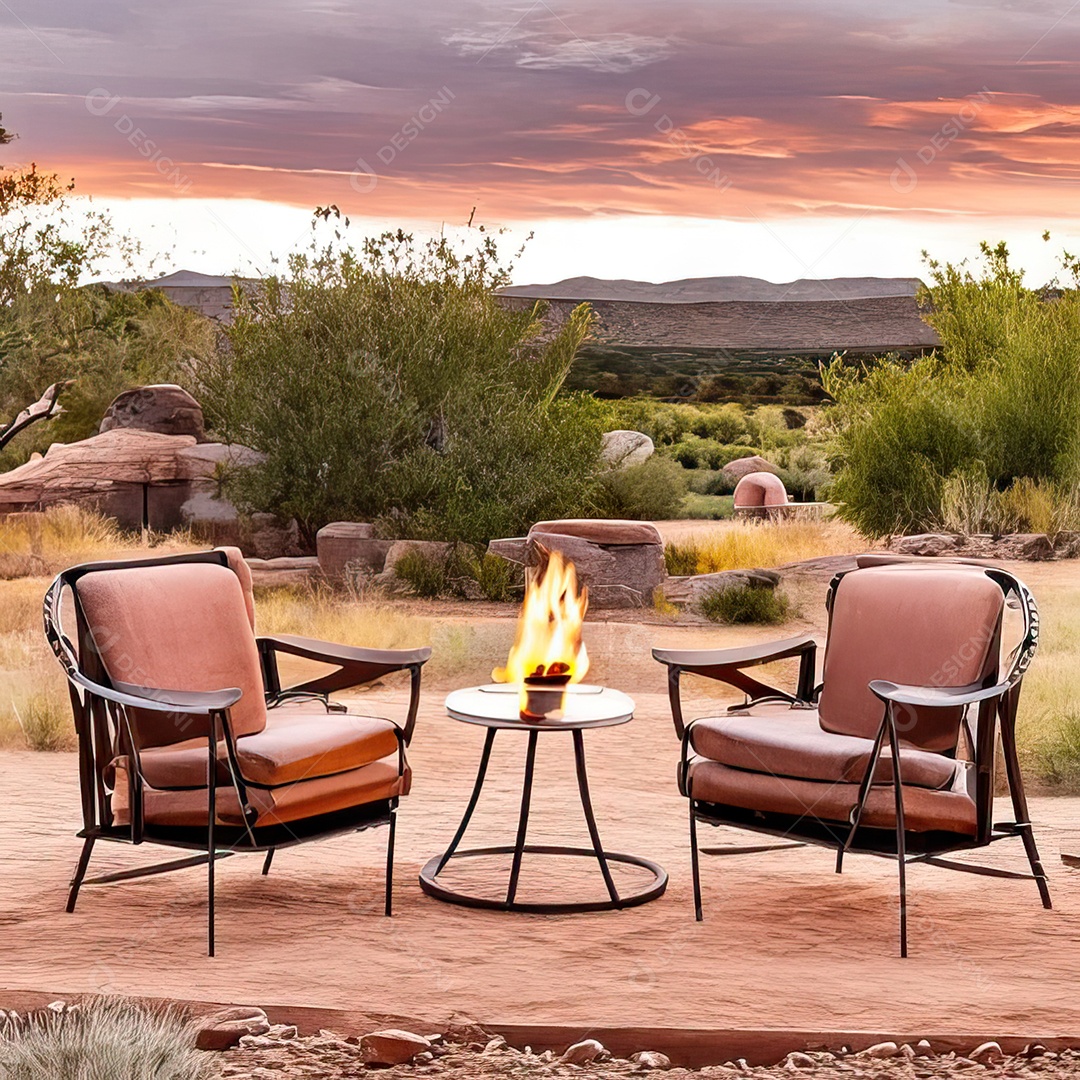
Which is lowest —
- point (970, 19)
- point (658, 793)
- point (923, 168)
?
point (658, 793)

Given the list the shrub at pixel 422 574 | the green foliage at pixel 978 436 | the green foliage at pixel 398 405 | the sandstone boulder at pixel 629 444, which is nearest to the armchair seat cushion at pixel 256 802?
the shrub at pixel 422 574

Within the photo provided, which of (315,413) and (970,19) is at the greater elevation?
(970,19)

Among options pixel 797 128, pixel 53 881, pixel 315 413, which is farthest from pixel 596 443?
pixel 53 881

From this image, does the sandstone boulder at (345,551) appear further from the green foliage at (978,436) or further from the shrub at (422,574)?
the green foliage at (978,436)

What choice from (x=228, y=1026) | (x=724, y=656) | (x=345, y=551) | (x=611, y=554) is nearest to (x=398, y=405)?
(x=345, y=551)

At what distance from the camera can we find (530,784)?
139 inches

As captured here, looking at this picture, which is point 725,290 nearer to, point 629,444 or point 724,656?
point 629,444

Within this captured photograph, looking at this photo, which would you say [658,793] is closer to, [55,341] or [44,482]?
[44,482]

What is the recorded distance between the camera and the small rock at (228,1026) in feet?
8.47

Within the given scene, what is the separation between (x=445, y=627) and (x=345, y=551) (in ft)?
9.29

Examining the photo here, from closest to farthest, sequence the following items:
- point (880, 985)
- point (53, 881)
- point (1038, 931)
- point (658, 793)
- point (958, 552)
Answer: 1. point (880, 985)
2. point (1038, 931)
3. point (53, 881)
4. point (658, 793)
5. point (958, 552)

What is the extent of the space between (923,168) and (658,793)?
9672mm

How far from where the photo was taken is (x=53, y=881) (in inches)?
144

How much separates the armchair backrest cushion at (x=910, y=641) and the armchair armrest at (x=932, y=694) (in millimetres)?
128
